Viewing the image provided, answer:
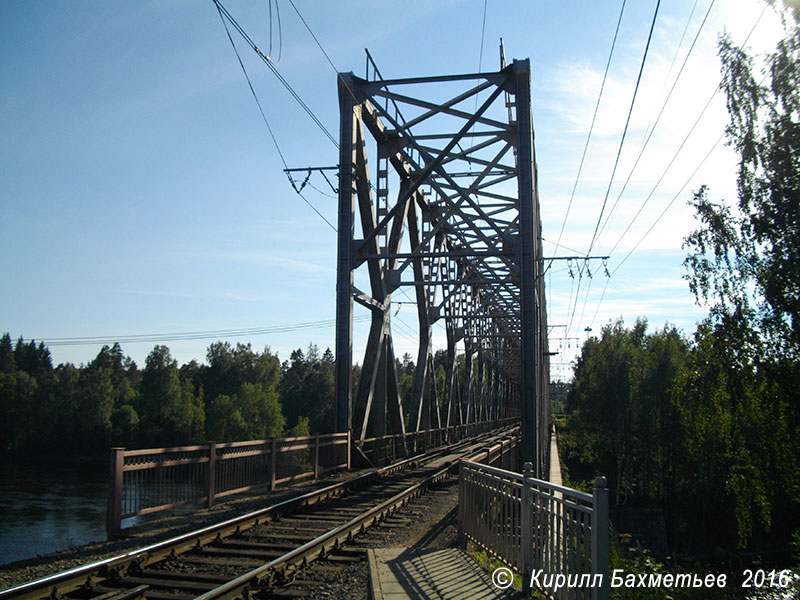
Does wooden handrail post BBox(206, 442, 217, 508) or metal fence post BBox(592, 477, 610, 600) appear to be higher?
metal fence post BBox(592, 477, 610, 600)

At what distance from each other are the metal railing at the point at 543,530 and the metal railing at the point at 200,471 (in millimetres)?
4052

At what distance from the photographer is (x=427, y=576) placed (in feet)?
18.7

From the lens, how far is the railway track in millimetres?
5277

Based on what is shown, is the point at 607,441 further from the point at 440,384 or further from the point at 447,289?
the point at 440,384

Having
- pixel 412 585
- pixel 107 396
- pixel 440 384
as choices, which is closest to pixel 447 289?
pixel 412 585

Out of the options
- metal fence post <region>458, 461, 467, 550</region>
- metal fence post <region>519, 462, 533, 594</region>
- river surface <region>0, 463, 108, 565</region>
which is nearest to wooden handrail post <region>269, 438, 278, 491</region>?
river surface <region>0, 463, 108, 565</region>

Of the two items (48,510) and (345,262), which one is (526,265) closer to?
(345,262)

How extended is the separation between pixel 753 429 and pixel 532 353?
752 centimetres

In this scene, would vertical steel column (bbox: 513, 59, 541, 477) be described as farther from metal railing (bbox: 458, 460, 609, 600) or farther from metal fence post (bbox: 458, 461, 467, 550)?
metal railing (bbox: 458, 460, 609, 600)

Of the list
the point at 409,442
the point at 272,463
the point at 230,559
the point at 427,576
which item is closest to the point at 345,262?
the point at 272,463

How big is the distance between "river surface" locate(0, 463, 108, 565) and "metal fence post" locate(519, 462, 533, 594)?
21.2 ft

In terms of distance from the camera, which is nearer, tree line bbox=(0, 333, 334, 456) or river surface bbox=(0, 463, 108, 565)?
river surface bbox=(0, 463, 108, 565)

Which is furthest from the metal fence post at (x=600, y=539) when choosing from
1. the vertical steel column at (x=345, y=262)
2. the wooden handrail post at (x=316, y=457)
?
the vertical steel column at (x=345, y=262)

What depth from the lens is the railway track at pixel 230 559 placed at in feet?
17.3
